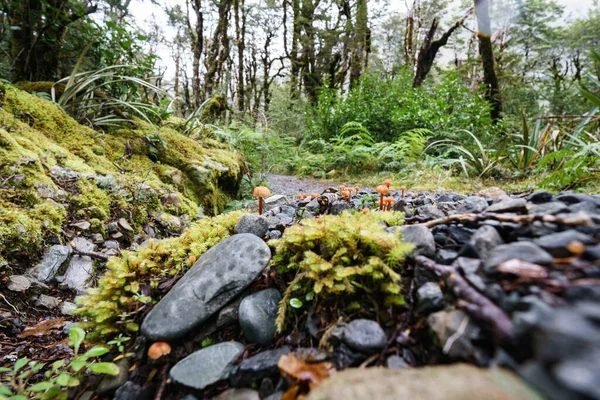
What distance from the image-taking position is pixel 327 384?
2.50 ft

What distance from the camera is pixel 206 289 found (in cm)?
135

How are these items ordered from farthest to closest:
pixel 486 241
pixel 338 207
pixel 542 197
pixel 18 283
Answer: pixel 338 207 < pixel 18 283 < pixel 542 197 < pixel 486 241

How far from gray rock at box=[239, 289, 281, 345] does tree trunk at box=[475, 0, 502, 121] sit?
315 inches

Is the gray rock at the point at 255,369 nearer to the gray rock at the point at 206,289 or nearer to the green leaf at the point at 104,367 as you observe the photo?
the gray rock at the point at 206,289

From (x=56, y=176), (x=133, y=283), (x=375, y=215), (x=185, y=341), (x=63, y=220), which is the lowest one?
(x=185, y=341)

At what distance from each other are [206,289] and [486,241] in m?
1.25

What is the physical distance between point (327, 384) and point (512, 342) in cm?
47

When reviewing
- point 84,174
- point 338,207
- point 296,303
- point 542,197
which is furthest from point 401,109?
point 296,303

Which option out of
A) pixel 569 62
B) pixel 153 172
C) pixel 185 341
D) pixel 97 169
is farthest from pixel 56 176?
pixel 569 62

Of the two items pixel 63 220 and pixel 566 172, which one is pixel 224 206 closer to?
pixel 63 220

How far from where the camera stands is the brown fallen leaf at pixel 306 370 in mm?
896

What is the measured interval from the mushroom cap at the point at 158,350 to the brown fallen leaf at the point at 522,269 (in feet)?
4.32

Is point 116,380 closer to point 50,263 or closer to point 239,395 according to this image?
point 239,395

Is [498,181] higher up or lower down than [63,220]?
higher up
